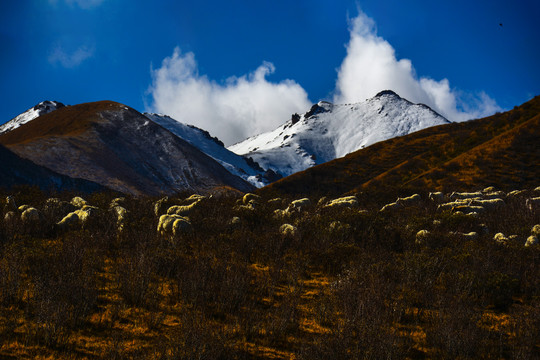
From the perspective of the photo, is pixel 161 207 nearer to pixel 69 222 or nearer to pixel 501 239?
pixel 69 222

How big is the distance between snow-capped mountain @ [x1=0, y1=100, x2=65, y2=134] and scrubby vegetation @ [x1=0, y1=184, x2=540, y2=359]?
132 metres

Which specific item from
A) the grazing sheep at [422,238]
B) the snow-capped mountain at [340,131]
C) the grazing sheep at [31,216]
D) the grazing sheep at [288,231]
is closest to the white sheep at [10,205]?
the grazing sheep at [31,216]

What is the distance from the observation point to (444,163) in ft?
103

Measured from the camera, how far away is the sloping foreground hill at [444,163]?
26.4 meters

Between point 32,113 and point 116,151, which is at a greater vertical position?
point 32,113

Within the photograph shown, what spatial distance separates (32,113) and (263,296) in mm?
140843

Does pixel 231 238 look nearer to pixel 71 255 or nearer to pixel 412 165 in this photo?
pixel 71 255

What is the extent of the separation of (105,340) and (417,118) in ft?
580

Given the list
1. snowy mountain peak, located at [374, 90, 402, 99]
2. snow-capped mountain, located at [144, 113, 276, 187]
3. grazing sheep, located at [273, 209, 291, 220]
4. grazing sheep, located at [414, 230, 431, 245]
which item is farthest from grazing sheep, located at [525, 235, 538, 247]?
Result: snowy mountain peak, located at [374, 90, 402, 99]

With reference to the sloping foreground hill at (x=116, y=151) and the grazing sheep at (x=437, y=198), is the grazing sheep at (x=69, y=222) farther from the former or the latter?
the sloping foreground hill at (x=116, y=151)

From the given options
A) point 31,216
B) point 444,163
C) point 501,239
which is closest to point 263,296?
point 501,239

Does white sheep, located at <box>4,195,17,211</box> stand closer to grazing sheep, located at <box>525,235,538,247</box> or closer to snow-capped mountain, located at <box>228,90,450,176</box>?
grazing sheep, located at <box>525,235,538,247</box>

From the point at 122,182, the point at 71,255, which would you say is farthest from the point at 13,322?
the point at 122,182

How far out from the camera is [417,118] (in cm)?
16388
